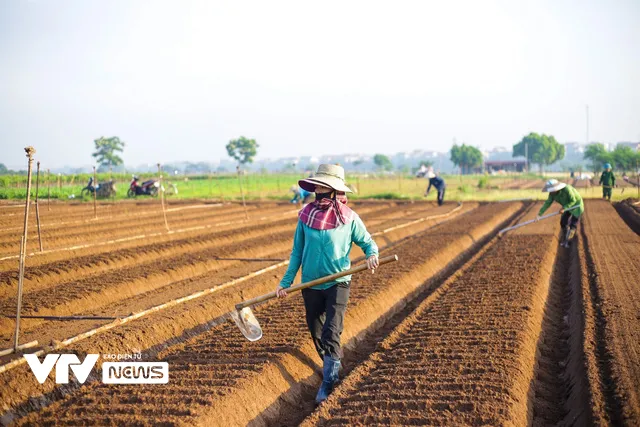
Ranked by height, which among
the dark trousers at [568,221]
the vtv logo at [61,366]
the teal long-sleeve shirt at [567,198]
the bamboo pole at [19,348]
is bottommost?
the vtv logo at [61,366]

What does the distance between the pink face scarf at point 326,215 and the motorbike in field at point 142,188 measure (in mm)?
32470

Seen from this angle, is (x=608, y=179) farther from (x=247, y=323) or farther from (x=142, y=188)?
(x=247, y=323)

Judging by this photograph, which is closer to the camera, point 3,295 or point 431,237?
point 3,295

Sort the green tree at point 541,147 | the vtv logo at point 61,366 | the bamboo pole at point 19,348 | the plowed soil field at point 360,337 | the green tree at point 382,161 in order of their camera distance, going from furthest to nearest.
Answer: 1. the green tree at point 382,161
2. the green tree at point 541,147
3. the bamboo pole at point 19,348
4. the vtv logo at point 61,366
5. the plowed soil field at point 360,337

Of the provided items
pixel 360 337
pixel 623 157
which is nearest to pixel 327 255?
pixel 360 337

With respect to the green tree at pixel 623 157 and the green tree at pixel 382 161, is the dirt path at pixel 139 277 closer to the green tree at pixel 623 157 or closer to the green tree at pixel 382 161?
the green tree at pixel 623 157

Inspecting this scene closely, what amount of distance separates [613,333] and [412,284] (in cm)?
432

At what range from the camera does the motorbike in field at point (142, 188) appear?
36.9 meters

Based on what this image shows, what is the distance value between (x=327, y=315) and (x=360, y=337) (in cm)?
242

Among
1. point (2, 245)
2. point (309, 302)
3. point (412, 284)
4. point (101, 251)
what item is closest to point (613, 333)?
point (309, 302)

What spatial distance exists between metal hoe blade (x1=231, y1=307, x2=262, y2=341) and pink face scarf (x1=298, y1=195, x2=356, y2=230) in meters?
1.19

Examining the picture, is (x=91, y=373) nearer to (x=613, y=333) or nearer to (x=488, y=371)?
(x=488, y=371)

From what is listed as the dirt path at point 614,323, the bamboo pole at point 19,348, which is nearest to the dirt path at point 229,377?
the bamboo pole at point 19,348

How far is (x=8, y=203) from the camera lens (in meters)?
13.5
